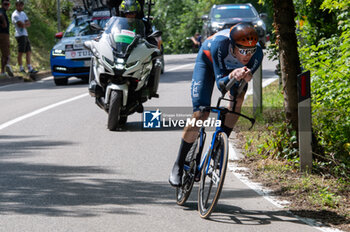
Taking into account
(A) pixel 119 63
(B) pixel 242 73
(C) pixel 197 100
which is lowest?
(C) pixel 197 100

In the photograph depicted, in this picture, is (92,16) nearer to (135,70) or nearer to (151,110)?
(151,110)

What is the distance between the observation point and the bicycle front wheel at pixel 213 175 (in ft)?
18.8

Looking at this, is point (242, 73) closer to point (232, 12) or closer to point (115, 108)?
point (115, 108)

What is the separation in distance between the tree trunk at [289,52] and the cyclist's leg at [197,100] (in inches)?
81.0

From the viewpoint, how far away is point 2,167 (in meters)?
8.38

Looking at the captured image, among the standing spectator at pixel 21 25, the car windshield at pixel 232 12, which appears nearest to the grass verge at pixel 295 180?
the standing spectator at pixel 21 25

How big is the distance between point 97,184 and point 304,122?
2.36 metres

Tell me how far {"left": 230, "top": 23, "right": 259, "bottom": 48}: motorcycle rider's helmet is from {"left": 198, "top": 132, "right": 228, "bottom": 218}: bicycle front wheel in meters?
0.79

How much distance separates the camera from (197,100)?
20.8ft

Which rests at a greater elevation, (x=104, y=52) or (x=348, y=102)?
(x=104, y=52)

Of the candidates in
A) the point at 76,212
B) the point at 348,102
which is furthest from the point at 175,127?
the point at 76,212

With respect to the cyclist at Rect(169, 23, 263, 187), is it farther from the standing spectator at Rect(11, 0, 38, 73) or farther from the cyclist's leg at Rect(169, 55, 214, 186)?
the standing spectator at Rect(11, 0, 38, 73)

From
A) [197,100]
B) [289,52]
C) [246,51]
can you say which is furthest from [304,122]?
[246,51]

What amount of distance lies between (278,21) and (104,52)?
3306mm
